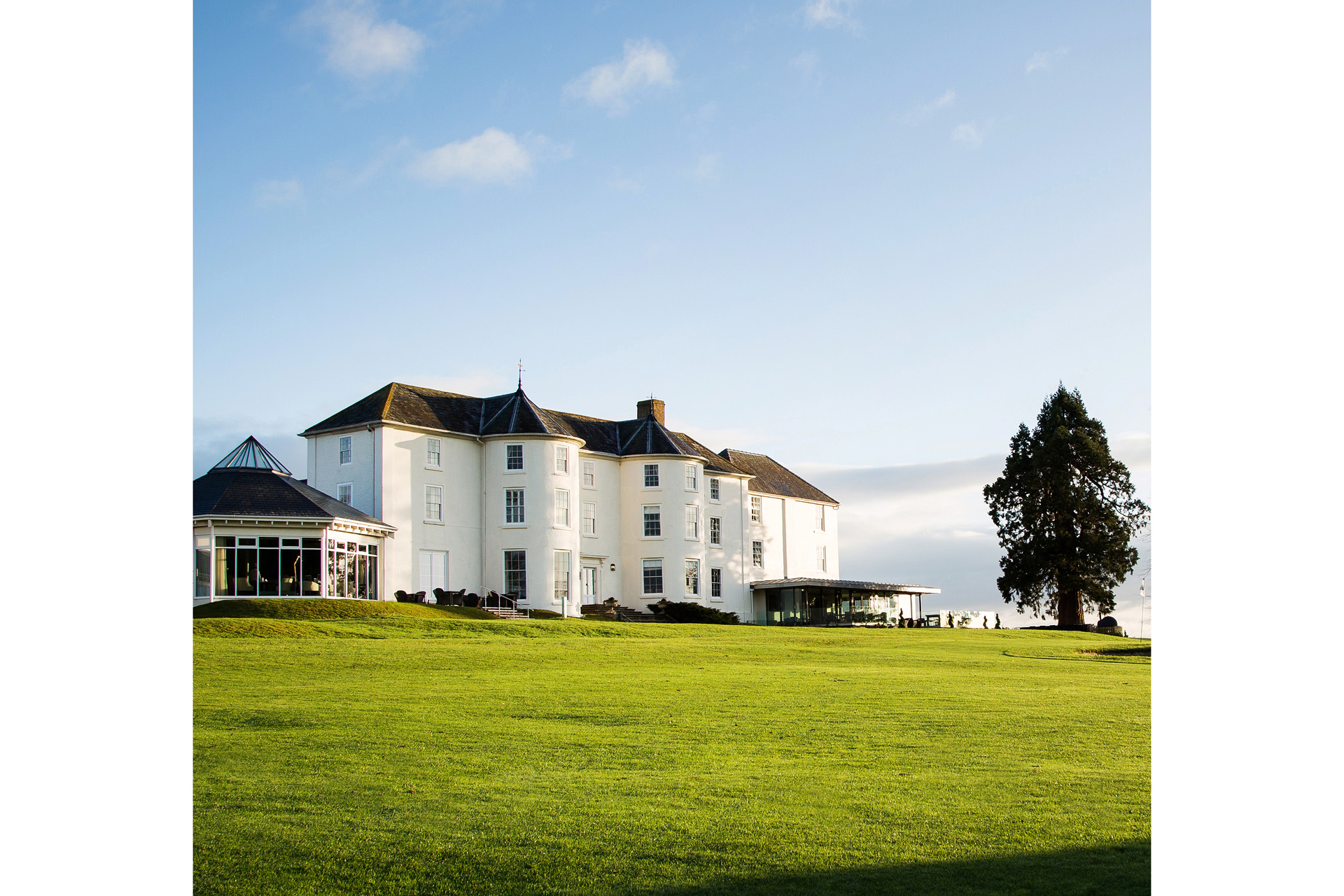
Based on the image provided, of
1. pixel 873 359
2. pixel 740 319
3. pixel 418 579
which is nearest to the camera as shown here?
pixel 873 359

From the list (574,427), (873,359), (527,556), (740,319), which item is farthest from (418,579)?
(873,359)

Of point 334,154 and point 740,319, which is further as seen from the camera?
point 740,319

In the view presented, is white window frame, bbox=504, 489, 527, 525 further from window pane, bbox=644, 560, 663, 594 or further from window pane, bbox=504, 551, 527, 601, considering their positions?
window pane, bbox=644, 560, 663, 594

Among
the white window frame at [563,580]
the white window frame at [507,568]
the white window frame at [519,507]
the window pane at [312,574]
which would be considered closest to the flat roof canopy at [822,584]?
the white window frame at [563,580]

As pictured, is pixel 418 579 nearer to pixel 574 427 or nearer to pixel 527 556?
pixel 527 556

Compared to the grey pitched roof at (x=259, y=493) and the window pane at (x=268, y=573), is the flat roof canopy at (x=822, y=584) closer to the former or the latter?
the grey pitched roof at (x=259, y=493)

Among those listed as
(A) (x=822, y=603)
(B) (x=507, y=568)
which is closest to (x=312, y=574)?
(B) (x=507, y=568)

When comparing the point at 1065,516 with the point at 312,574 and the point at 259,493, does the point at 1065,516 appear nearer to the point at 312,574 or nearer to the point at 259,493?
the point at 312,574

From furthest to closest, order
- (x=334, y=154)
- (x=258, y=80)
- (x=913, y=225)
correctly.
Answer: (x=913, y=225), (x=334, y=154), (x=258, y=80)

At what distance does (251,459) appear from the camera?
114 ft

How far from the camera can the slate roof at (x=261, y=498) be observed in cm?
3181

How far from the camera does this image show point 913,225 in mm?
14750

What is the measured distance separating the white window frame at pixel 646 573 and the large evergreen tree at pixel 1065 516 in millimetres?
16187
